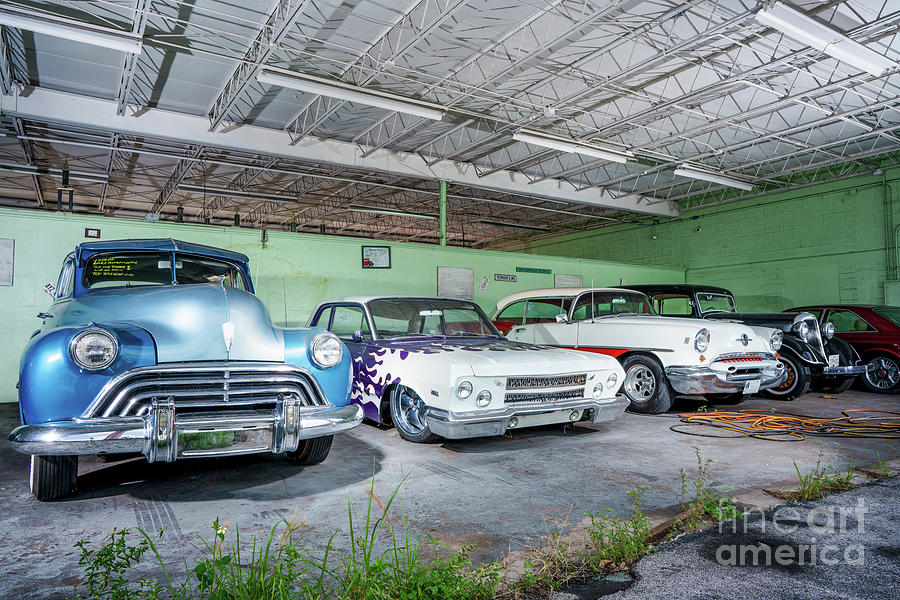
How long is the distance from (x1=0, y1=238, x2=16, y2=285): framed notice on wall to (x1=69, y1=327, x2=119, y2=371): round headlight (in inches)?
247

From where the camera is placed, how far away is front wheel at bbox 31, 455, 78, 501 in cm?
312

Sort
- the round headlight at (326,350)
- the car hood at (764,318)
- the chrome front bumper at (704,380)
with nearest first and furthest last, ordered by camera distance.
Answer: the round headlight at (326,350) → the chrome front bumper at (704,380) → the car hood at (764,318)

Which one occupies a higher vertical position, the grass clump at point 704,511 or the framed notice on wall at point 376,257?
the framed notice on wall at point 376,257

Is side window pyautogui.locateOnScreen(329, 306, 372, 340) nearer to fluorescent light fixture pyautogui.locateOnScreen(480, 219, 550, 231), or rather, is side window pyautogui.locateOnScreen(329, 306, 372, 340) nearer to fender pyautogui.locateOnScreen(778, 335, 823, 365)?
fender pyautogui.locateOnScreen(778, 335, 823, 365)

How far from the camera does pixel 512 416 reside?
14.3 feet

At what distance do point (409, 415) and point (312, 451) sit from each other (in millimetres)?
1162

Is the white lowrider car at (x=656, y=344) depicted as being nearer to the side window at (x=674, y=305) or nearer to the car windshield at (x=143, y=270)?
the side window at (x=674, y=305)

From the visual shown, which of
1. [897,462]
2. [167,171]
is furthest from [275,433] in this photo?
[167,171]

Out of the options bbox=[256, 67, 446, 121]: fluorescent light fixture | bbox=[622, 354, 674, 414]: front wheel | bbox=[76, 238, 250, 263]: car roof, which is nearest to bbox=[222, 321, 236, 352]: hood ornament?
bbox=[76, 238, 250, 263]: car roof

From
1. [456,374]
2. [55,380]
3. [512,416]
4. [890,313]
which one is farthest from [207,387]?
[890,313]

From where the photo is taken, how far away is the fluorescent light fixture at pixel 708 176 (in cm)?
1345

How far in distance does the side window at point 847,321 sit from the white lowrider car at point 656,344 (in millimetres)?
3238

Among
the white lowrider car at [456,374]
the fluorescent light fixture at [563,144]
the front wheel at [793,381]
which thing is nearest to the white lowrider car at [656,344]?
the front wheel at [793,381]

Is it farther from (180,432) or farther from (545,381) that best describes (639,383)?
(180,432)
